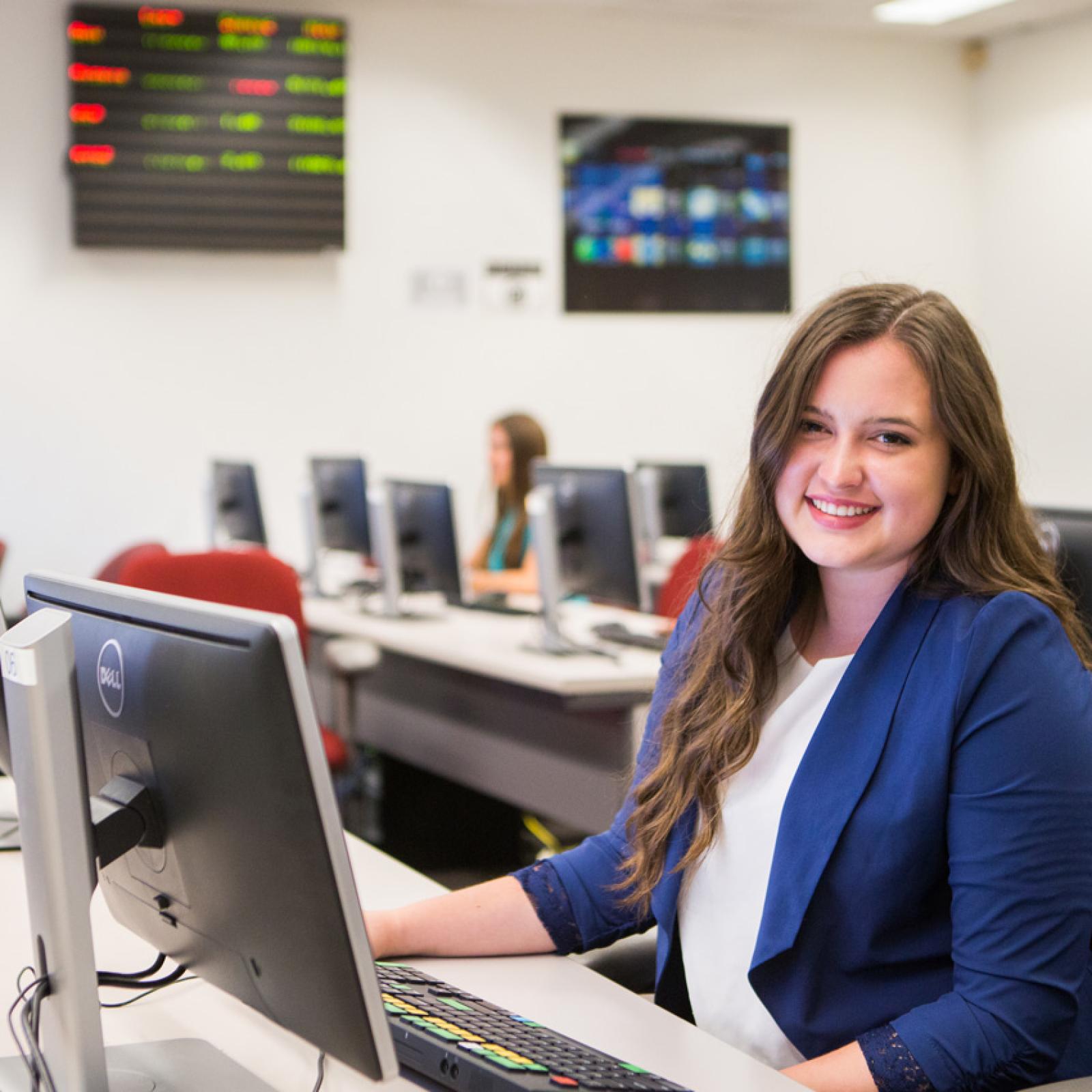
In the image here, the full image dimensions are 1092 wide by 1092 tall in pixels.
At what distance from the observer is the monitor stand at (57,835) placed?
1014 mm

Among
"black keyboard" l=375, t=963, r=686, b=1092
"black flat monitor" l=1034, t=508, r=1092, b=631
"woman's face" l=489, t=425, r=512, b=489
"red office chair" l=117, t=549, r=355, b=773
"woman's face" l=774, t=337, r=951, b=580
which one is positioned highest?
"woman's face" l=774, t=337, r=951, b=580

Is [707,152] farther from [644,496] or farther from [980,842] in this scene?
[980,842]

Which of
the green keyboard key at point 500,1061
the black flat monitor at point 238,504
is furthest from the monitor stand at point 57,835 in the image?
the black flat monitor at point 238,504

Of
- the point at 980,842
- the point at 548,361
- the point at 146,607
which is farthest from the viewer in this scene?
the point at 548,361

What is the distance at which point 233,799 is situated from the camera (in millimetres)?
979

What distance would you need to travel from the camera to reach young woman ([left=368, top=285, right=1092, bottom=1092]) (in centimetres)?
127

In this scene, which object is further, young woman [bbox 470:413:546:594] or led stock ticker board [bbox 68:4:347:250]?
led stock ticker board [bbox 68:4:347:250]

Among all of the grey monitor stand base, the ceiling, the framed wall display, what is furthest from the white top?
the ceiling

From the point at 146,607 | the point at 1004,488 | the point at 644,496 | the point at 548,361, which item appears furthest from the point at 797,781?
the point at 548,361

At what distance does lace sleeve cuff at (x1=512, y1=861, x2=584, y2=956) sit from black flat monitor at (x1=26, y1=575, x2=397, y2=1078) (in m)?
0.47

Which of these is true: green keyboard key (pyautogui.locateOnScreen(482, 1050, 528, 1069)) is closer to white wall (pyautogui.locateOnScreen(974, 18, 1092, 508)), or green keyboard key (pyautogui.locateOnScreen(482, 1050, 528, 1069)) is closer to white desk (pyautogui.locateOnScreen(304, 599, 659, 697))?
white desk (pyautogui.locateOnScreen(304, 599, 659, 697))

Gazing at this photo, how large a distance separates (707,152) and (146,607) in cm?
576

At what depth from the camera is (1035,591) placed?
136 centimetres

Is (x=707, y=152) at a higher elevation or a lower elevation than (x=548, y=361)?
higher
